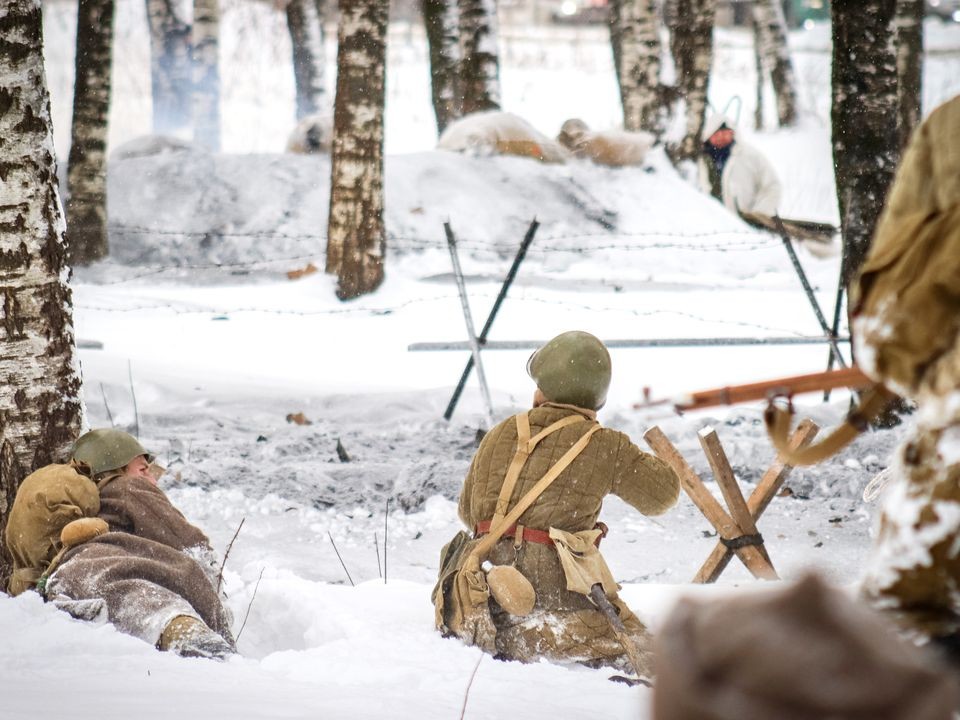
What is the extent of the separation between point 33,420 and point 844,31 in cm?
537

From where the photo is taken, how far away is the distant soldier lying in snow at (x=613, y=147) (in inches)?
557

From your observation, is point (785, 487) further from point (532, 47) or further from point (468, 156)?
point (532, 47)

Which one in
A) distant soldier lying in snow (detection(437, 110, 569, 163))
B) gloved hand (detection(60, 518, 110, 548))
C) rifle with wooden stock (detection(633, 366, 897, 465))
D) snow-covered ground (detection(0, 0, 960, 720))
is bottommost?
snow-covered ground (detection(0, 0, 960, 720))

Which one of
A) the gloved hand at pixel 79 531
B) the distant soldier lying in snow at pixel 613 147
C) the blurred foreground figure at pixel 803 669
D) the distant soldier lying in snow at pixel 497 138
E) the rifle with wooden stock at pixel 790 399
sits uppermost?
the blurred foreground figure at pixel 803 669

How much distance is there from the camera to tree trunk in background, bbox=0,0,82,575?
416 cm

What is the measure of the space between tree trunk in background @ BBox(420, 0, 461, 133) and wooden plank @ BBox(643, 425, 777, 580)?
35.6ft

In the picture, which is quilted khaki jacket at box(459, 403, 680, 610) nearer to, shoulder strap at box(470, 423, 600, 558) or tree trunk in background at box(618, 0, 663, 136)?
shoulder strap at box(470, 423, 600, 558)

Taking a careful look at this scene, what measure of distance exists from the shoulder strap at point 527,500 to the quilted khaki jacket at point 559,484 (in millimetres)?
26

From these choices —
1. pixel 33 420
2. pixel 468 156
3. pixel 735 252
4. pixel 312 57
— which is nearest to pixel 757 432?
pixel 33 420

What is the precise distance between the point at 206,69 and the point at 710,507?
Answer: 19.0 metres

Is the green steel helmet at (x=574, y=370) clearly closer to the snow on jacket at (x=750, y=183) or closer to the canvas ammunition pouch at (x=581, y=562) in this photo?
the canvas ammunition pouch at (x=581, y=562)

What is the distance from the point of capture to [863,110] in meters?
6.91

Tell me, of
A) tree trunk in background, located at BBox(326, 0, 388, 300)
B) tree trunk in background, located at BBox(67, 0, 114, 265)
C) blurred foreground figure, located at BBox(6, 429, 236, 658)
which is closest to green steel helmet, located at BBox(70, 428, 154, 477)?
blurred foreground figure, located at BBox(6, 429, 236, 658)

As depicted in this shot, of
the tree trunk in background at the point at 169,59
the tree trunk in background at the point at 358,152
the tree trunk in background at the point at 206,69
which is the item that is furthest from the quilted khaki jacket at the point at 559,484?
the tree trunk in background at the point at 169,59
